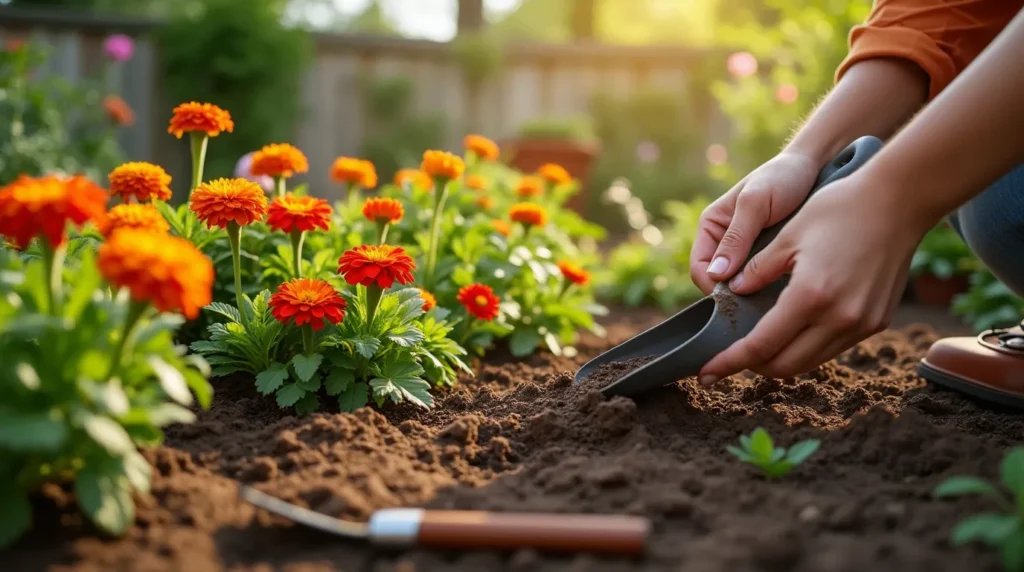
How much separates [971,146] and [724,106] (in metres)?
4.89

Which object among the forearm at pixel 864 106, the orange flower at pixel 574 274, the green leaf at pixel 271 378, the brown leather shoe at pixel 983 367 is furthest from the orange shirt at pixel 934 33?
the green leaf at pixel 271 378

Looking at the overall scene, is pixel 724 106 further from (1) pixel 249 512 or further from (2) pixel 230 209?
(1) pixel 249 512

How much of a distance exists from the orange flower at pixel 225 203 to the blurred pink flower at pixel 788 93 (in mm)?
4486

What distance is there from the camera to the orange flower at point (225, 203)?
1.77 metres

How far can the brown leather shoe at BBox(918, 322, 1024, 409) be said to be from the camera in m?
2.01

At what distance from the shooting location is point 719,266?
1.75 m

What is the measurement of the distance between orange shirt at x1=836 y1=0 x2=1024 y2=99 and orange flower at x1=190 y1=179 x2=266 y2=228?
1510 mm

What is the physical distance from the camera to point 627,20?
886 inches

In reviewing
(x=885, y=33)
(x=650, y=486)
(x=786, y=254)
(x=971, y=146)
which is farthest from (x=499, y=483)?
(x=885, y=33)

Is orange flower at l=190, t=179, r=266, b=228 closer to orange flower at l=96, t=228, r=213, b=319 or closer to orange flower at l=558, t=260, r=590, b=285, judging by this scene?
orange flower at l=96, t=228, r=213, b=319

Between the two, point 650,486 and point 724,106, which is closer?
point 650,486

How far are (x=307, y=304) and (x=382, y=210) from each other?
0.49 m

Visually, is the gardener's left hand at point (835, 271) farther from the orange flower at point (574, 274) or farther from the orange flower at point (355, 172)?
the orange flower at point (355, 172)

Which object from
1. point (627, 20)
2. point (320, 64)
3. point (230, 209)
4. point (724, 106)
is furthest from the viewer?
point (627, 20)
